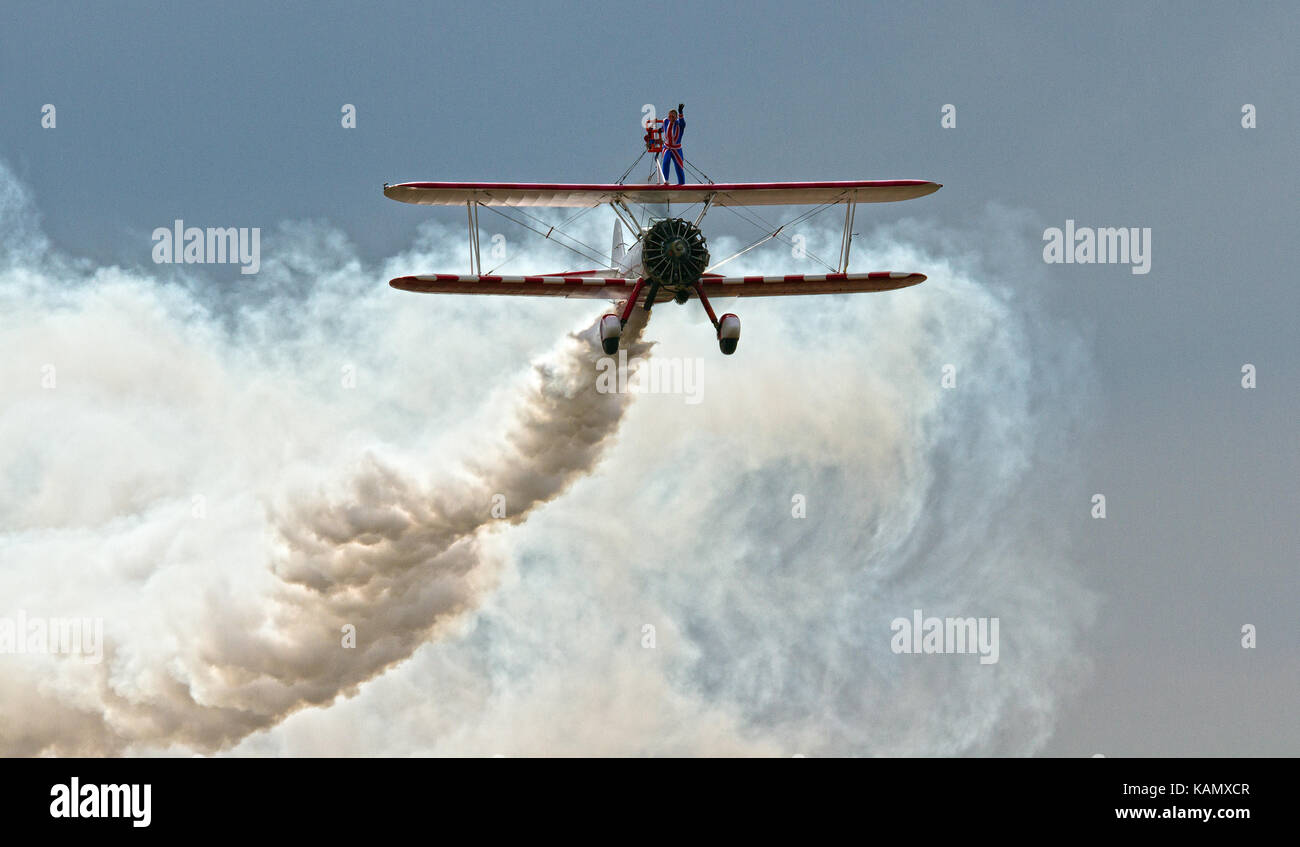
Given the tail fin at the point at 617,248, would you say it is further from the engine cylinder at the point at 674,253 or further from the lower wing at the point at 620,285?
the engine cylinder at the point at 674,253

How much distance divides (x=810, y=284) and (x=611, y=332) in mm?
7285

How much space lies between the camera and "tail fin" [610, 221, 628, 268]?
5758cm

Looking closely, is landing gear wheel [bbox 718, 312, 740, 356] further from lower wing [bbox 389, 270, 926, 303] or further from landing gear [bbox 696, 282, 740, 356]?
lower wing [bbox 389, 270, 926, 303]

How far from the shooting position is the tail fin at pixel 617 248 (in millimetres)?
57575

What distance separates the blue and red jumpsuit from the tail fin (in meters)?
2.92

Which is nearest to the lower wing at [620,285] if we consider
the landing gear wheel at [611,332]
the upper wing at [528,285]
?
the upper wing at [528,285]

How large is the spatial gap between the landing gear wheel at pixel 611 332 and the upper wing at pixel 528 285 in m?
1.82

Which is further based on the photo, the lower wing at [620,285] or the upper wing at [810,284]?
the upper wing at [810,284]
